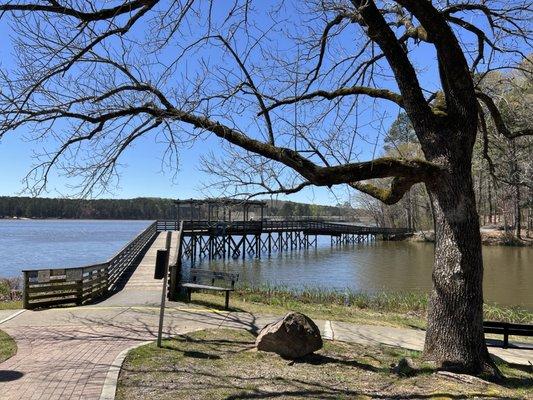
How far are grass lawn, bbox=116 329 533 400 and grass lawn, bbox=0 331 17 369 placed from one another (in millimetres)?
1787

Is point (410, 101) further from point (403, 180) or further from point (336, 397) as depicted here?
point (336, 397)

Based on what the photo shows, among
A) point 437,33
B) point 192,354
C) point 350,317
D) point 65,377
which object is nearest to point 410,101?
point 437,33

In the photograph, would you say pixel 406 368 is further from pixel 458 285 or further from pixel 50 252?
pixel 50 252

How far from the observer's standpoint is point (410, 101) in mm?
7305

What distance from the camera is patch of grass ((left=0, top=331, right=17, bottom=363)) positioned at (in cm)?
746

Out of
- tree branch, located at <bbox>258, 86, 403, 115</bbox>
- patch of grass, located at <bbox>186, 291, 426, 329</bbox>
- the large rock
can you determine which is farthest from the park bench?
tree branch, located at <bbox>258, 86, 403, 115</bbox>

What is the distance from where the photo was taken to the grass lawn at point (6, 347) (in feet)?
24.5

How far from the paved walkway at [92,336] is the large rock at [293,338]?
2.18 metres

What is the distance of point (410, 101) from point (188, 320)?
6.57 meters

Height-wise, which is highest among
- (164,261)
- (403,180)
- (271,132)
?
(271,132)

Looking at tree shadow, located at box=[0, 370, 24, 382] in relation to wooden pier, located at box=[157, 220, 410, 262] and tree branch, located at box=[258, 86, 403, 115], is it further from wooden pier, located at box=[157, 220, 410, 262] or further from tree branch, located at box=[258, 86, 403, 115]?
wooden pier, located at box=[157, 220, 410, 262]

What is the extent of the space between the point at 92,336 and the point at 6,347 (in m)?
1.41

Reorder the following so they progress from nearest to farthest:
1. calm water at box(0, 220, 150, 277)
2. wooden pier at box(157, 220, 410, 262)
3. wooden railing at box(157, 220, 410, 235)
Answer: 1. calm water at box(0, 220, 150, 277)
2. wooden pier at box(157, 220, 410, 262)
3. wooden railing at box(157, 220, 410, 235)

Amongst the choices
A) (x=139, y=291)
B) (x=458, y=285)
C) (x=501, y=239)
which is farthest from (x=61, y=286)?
(x=501, y=239)
